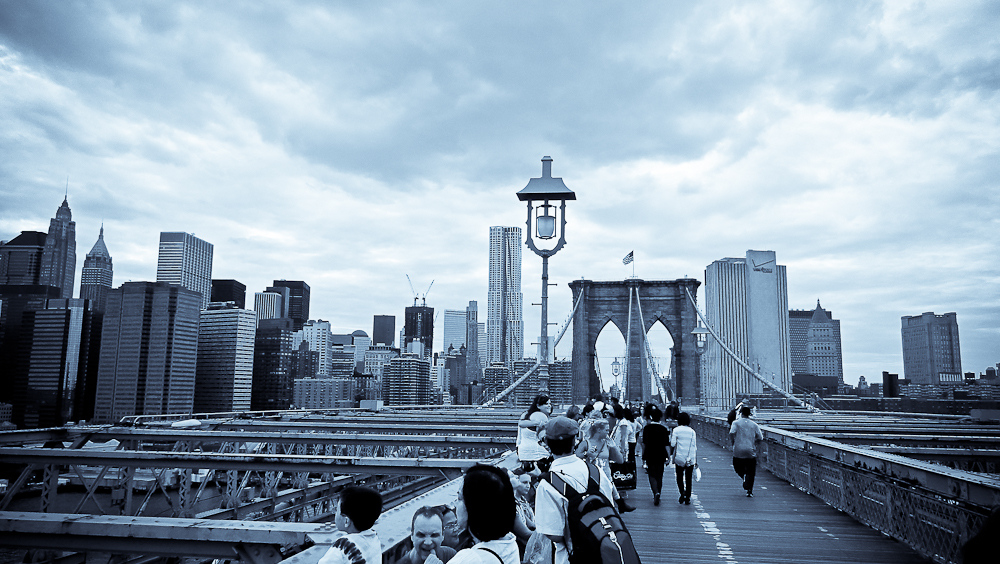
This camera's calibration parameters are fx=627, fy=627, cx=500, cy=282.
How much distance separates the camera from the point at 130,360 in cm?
14538

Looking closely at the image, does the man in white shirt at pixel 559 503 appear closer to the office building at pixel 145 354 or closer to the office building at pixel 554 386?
the office building at pixel 554 386

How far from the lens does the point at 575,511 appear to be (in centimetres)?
308

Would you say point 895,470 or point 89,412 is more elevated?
point 895,470

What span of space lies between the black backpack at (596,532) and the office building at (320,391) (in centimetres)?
18201

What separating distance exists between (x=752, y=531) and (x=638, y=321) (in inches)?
2068

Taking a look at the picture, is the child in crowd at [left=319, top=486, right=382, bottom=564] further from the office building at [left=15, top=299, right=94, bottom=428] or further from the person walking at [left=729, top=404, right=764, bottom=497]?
the office building at [left=15, top=299, right=94, bottom=428]

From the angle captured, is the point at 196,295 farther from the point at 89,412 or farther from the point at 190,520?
the point at 190,520

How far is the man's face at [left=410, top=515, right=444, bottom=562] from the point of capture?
2.67 metres

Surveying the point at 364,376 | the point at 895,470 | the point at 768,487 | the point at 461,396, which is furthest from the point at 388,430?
the point at 461,396

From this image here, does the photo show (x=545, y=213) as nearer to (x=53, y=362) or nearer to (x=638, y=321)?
(x=638, y=321)

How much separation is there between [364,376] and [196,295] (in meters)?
47.3

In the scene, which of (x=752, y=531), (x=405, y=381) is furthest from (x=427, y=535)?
(x=405, y=381)

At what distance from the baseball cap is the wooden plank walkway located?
3.50 meters

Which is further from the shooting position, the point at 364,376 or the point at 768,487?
the point at 364,376
